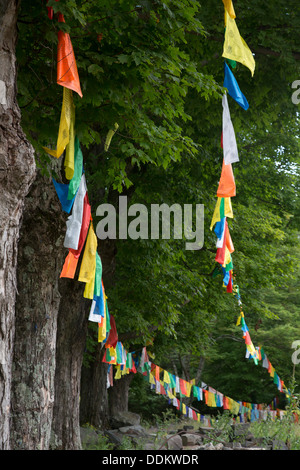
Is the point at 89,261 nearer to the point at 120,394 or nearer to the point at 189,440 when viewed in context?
the point at 189,440

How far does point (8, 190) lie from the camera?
4117mm

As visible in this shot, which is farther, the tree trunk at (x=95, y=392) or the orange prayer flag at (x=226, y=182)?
the tree trunk at (x=95, y=392)

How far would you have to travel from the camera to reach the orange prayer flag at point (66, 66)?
4734 millimetres

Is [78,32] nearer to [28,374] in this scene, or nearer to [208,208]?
[28,374]

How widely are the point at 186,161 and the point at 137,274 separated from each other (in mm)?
2888

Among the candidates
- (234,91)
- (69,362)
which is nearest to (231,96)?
Result: (234,91)

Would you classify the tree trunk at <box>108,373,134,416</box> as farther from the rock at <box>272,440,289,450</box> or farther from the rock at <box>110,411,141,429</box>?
the rock at <box>272,440,289,450</box>

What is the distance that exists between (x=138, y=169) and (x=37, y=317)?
506cm

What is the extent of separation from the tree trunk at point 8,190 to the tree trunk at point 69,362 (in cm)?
488

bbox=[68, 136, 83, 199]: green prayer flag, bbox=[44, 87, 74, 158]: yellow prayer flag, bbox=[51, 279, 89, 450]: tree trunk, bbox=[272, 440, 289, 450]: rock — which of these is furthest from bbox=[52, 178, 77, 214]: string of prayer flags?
bbox=[272, 440, 289, 450]: rock

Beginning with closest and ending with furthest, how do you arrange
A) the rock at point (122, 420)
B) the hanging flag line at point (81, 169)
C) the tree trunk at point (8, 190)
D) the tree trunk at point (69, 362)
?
the tree trunk at point (8, 190)
the hanging flag line at point (81, 169)
the tree trunk at point (69, 362)
the rock at point (122, 420)

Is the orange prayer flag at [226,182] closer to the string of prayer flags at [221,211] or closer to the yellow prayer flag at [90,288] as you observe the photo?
the string of prayer flags at [221,211]

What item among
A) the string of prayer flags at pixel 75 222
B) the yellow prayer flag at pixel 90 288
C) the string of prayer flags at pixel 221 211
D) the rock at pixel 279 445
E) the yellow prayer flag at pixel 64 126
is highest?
the yellow prayer flag at pixel 64 126

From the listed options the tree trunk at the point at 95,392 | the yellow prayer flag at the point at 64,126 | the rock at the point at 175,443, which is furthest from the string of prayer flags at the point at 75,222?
the tree trunk at the point at 95,392
